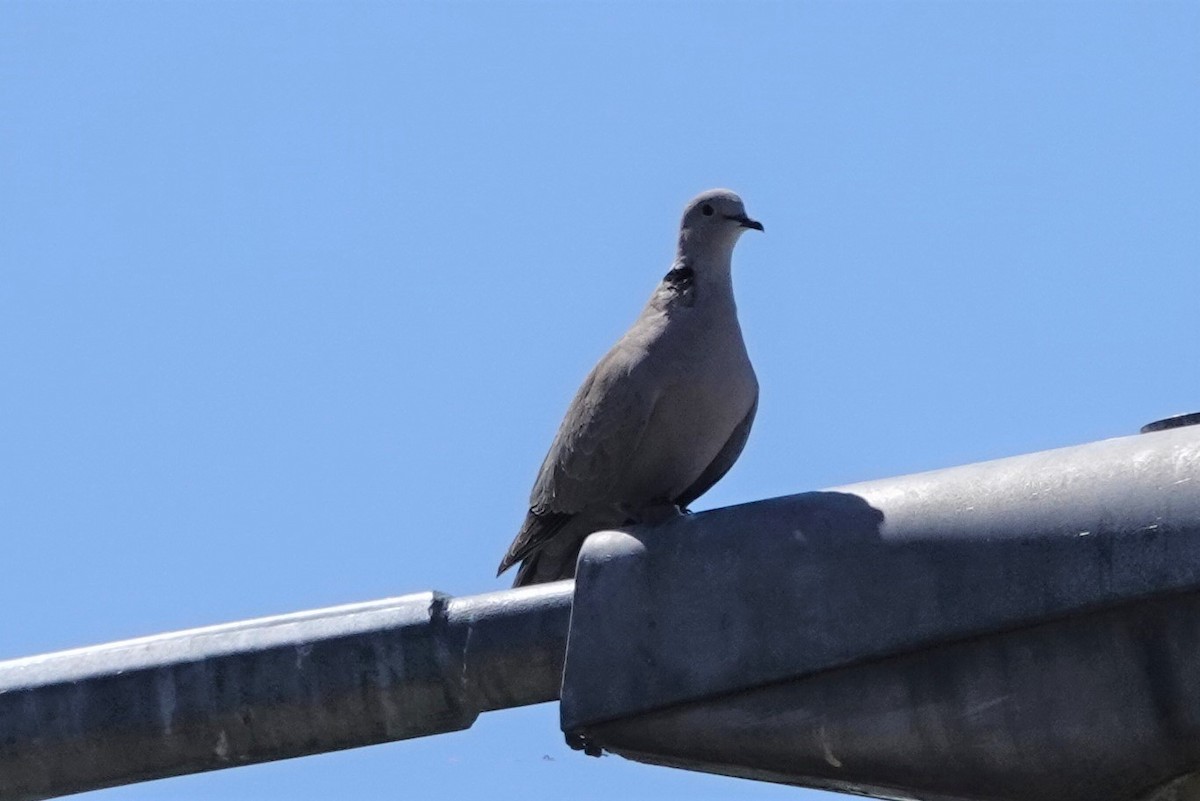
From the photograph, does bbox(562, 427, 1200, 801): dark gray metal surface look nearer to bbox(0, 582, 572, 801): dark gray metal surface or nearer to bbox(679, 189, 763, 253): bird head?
bbox(0, 582, 572, 801): dark gray metal surface

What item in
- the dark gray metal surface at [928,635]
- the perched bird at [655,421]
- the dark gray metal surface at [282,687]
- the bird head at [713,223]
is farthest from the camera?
the bird head at [713,223]

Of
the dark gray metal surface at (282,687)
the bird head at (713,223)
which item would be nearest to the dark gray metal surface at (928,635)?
the dark gray metal surface at (282,687)

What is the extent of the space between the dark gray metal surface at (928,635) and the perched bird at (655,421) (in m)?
1.48

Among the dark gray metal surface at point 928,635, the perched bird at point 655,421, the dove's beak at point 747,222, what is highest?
the dove's beak at point 747,222

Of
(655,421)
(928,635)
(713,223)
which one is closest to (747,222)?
(713,223)

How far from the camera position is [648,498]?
5836 millimetres

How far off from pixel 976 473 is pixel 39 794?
2405 millimetres

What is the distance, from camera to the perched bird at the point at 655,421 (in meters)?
5.68

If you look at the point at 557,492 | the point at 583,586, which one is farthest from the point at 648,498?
the point at 583,586

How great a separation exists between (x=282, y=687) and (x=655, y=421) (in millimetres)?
1944

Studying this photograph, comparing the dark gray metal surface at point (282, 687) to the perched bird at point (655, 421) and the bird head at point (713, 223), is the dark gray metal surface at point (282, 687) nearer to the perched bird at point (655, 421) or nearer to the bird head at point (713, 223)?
the perched bird at point (655, 421)

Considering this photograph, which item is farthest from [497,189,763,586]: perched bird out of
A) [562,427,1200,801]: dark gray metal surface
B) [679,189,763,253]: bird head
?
[562,427,1200,801]: dark gray metal surface

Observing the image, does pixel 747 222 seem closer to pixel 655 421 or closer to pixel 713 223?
pixel 713 223

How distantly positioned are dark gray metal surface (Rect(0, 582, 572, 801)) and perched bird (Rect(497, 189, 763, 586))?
154 cm
